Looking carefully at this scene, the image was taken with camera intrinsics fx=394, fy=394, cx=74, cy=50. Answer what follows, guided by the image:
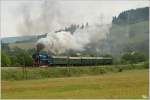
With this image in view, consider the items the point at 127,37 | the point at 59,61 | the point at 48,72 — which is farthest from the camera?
the point at 127,37

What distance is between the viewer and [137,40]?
477 feet

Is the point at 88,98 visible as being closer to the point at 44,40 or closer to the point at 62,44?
the point at 44,40

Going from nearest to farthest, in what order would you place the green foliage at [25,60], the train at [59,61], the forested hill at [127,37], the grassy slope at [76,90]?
the grassy slope at [76,90]
the green foliage at [25,60]
the train at [59,61]
the forested hill at [127,37]

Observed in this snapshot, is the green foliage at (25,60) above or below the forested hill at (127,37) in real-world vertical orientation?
below

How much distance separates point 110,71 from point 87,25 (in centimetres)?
1854

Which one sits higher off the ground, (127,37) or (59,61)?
(127,37)

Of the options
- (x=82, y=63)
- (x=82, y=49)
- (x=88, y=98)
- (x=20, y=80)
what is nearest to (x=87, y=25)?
(x=82, y=49)

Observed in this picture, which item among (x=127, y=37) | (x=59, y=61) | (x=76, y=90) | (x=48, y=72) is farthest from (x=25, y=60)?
(x=127, y=37)

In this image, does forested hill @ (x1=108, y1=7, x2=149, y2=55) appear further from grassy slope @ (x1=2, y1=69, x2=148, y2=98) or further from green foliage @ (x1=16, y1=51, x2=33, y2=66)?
grassy slope @ (x1=2, y1=69, x2=148, y2=98)

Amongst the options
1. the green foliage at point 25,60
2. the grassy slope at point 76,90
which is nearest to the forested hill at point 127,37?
the green foliage at point 25,60

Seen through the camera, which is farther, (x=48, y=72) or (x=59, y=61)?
(x=59, y=61)

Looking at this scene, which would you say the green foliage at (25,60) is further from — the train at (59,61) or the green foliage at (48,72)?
the green foliage at (48,72)

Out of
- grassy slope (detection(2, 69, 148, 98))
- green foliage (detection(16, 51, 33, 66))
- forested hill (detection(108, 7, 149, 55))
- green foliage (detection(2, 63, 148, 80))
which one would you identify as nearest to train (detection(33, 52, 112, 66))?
green foliage (detection(16, 51, 33, 66))

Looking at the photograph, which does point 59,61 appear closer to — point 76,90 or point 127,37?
point 76,90
